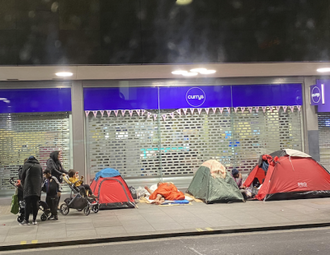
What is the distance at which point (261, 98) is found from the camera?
48.5 feet

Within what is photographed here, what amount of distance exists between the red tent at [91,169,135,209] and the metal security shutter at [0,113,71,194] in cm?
278

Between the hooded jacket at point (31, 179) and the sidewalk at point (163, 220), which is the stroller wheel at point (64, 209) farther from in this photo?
the hooded jacket at point (31, 179)

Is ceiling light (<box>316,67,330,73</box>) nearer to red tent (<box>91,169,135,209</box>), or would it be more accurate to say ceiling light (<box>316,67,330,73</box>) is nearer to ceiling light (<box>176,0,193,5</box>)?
ceiling light (<box>176,0,193,5</box>)

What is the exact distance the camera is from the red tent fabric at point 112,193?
11.2 meters

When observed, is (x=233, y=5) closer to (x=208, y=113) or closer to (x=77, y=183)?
(x=208, y=113)

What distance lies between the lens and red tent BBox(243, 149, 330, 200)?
11.9 metres

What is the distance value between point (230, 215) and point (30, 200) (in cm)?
491

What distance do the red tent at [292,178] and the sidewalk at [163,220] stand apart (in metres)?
0.46

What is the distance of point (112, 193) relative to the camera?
11359 millimetres

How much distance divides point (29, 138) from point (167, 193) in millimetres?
5214

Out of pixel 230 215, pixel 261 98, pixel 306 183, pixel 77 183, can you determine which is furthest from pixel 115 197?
pixel 261 98

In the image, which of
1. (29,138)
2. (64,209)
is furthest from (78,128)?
(64,209)

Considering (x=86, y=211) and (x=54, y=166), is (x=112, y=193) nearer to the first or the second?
(x=86, y=211)

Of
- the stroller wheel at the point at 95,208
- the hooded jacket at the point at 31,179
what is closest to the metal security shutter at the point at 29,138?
the stroller wheel at the point at 95,208
